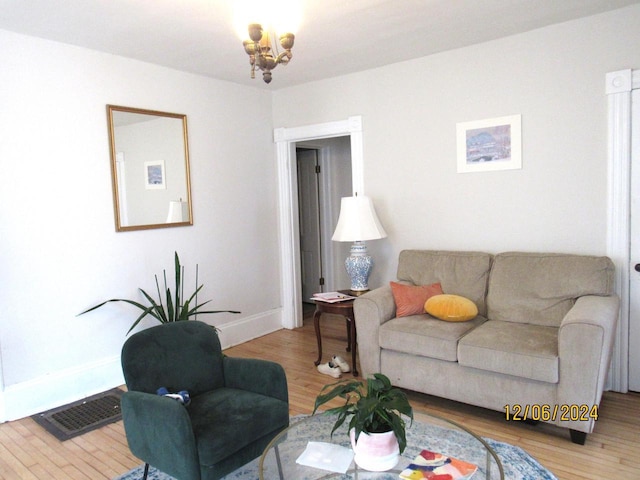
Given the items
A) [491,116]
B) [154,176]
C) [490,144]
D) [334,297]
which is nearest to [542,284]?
[490,144]

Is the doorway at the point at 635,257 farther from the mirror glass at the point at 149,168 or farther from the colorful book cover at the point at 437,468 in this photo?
the mirror glass at the point at 149,168

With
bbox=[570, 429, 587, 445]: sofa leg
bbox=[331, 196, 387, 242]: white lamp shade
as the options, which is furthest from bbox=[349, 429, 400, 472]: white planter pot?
bbox=[331, 196, 387, 242]: white lamp shade

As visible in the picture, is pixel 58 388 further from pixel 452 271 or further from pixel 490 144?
pixel 490 144

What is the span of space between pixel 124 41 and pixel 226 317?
2434mm

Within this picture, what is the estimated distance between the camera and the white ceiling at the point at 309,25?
2.69 m

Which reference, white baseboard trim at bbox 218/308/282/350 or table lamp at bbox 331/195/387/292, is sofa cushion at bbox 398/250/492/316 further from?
white baseboard trim at bbox 218/308/282/350

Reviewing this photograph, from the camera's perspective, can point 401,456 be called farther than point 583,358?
No

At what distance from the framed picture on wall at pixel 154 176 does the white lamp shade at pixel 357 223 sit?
57.4 inches

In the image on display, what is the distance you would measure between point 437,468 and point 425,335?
1.31 meters

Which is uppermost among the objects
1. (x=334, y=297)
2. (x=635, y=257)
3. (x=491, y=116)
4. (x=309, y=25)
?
(x=309, y=25)

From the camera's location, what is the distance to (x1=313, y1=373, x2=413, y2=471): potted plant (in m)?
1.59

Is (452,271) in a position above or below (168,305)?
above

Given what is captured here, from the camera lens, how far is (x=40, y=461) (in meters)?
2.55

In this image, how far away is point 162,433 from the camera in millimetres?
1880
